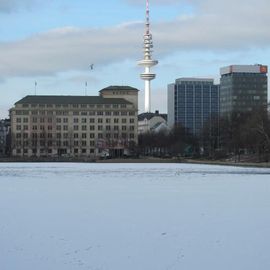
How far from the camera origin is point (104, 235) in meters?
18.4

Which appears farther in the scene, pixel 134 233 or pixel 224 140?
pixel 224 140

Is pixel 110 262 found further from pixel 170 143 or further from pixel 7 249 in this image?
pixel 170 143

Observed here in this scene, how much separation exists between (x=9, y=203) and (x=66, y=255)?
12.8 m

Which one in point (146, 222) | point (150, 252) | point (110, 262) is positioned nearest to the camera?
point (110, 262)

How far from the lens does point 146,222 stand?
21.3 metres

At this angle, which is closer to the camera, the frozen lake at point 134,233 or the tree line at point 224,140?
the frozen lake at point 134,233

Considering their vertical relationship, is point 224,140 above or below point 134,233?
above

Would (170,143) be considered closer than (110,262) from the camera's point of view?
No

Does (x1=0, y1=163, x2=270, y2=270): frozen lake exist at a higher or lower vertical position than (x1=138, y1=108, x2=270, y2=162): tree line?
lower

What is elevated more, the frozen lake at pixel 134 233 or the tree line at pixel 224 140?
the tree line at pixel 224 140

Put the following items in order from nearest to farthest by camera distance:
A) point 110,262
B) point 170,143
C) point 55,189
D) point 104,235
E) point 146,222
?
point 110,262, point 104,235, point 146,222, point 55,189, point 170,143

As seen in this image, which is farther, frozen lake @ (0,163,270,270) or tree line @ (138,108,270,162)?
tree line @ (138,108,270,162)

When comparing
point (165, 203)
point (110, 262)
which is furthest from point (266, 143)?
point (110, 262)

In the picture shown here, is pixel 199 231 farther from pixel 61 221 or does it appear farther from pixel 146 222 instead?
pixel 61 221
